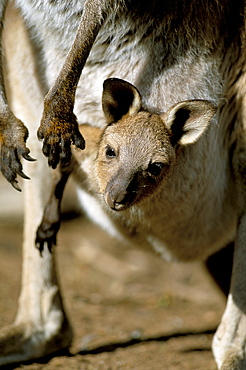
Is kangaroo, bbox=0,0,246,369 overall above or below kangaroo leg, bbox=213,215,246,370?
above

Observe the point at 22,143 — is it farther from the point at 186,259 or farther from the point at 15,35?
the point at 186,259

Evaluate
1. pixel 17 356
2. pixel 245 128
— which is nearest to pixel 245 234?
pixel 245 128

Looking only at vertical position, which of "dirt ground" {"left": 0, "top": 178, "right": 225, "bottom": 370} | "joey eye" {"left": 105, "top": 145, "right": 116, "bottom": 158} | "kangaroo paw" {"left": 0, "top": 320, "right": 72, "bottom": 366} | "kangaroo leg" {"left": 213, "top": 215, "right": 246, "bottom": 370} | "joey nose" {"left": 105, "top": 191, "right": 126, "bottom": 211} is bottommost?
"dirt ground" {"left": 0, "top": 178, "right": 225, "bottom": 370}

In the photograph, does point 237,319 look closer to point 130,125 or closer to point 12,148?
point 130,125

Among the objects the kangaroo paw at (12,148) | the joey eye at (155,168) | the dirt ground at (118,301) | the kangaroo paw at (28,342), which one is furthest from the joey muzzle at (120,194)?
the kangaroo paw at (28,342)

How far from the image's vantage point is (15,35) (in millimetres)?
3455

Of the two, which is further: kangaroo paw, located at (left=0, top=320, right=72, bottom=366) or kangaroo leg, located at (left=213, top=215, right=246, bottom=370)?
kangaroo paw, located at (left=0, top=320, right=72, bottom=366)

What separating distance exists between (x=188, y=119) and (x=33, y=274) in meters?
1.33

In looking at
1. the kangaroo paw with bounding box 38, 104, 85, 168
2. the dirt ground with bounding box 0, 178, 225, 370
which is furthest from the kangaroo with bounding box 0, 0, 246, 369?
the dirt ground with bounding box 0, 178, 225, 370

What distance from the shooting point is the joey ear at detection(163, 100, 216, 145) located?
112 inches

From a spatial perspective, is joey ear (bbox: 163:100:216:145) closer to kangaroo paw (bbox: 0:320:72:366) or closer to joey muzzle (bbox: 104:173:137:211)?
joey muzzle (bbox: 104:173:137:211)

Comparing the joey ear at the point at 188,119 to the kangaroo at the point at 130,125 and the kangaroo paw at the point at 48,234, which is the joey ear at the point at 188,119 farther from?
the kangaroo paw at the point at 48,234

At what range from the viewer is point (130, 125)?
9.50ft

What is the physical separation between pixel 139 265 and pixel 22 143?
2.93 m
